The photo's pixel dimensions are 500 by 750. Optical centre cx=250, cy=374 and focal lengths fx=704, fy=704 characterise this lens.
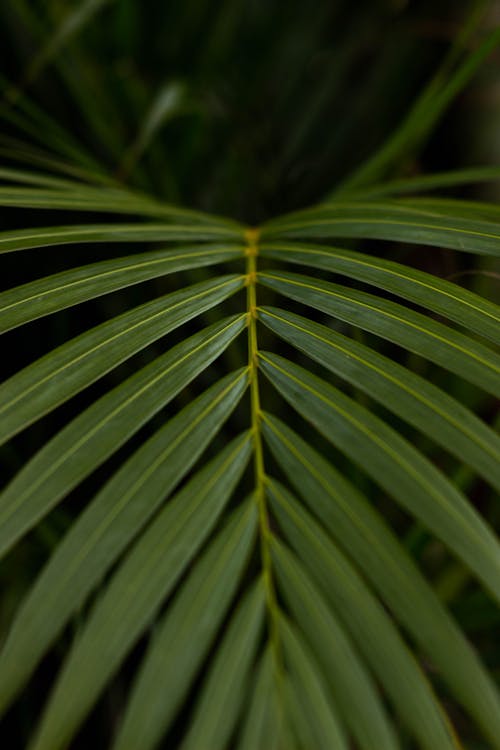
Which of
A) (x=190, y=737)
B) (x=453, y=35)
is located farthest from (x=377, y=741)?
(x=453, y=35)

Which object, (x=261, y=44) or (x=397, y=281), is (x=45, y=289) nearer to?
(x=397, y=281)

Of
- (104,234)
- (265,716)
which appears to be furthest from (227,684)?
(104,234)

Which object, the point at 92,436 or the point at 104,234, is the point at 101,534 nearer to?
the point at 92,436

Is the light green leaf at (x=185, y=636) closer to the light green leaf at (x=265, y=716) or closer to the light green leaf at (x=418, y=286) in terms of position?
the light green leaf at (x=265, y=716)

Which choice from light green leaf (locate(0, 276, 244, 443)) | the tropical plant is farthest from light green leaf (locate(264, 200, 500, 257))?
light green leaf (locate(0, 276, 244, 443))

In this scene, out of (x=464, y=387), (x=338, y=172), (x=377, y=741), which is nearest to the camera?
(x=377, y=741)

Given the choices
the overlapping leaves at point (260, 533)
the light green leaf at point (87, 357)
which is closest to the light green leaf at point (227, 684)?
the overlapping leaves at point (260, 533)
